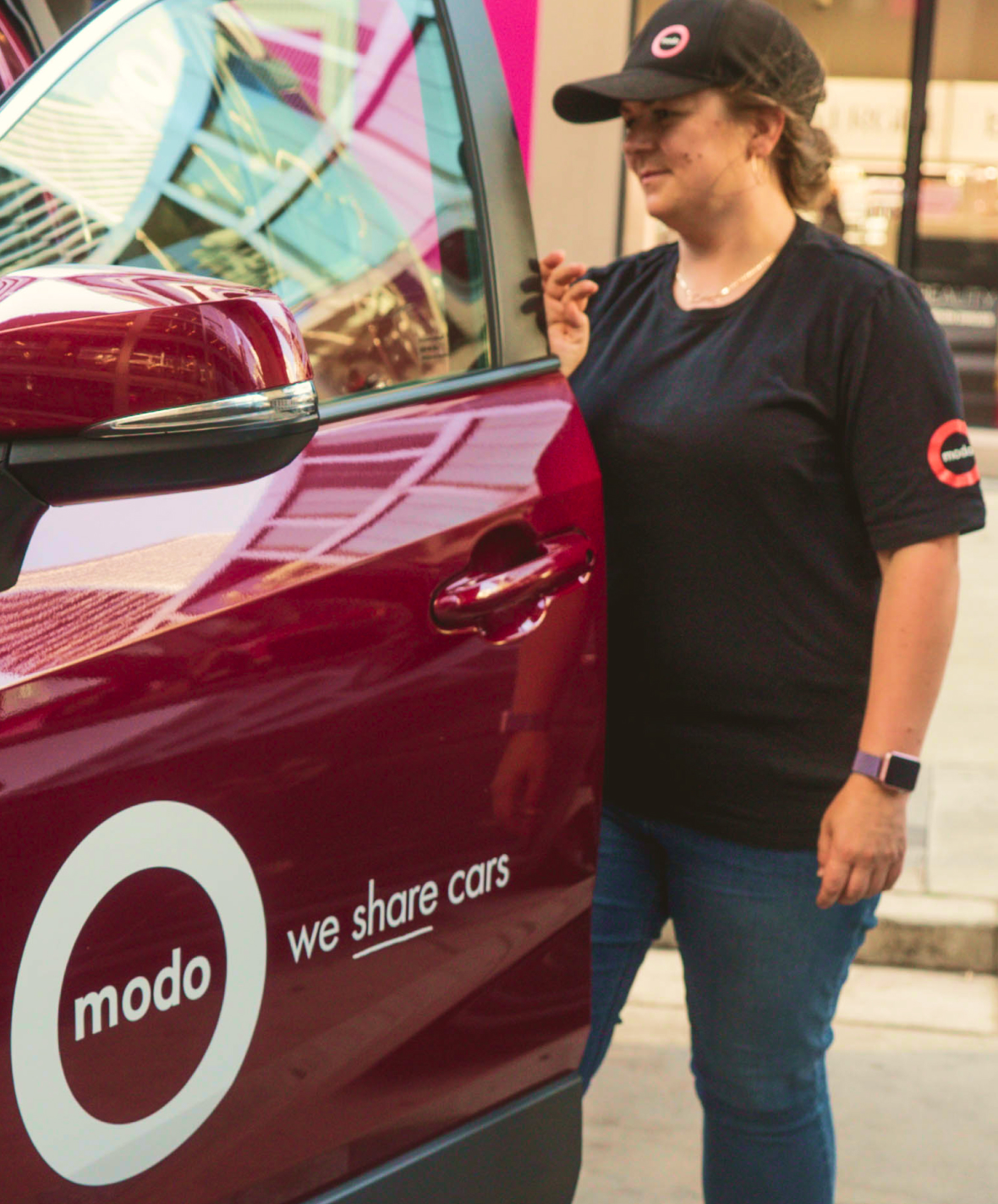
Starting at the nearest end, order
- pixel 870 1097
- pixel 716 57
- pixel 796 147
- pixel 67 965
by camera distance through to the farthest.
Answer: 1. pixel 67 965
2. pixel 716 57
3. pixel 796 147
4. pixel 870 1097

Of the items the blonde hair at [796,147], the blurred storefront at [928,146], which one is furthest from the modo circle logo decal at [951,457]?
the blurred storefront at [928,146]

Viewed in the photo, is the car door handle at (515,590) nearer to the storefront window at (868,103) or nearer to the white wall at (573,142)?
the white wall at (573,142)

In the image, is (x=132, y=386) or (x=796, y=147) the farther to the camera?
(x=796, y=147)

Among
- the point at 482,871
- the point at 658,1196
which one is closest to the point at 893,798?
the point at 482,871

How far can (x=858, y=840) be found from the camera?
6.05ft

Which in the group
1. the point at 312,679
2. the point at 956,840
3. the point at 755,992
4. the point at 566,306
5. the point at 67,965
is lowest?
the point at 956,840

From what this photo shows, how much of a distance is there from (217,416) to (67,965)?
41 centimetres

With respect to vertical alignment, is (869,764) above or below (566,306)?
below

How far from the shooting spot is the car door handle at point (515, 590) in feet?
5.02

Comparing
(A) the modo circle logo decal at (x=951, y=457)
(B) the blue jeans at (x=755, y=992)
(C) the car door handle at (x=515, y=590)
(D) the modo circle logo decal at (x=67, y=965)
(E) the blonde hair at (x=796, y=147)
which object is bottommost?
(B) the blue jeans at (x=755, y=992)

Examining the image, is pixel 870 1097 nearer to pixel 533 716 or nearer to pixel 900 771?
pixel 900 771

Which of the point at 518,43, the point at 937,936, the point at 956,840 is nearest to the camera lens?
the point at 518,43

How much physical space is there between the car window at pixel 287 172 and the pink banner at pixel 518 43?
51.3 inches

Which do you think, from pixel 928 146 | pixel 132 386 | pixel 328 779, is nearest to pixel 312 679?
pixel 328 779
